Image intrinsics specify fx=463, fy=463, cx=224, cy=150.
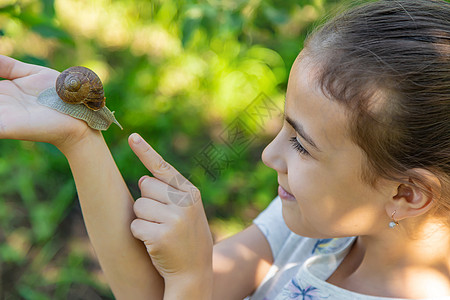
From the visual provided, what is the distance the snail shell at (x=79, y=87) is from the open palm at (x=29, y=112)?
5 centimetres

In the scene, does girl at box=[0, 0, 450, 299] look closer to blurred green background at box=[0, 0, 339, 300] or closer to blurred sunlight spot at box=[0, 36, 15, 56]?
blurred green background at box=[0, 0, 339, 300]

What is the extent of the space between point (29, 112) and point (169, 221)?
0.41 m

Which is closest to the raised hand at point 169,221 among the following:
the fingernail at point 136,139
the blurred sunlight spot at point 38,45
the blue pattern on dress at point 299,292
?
the fingernail at point 136,139

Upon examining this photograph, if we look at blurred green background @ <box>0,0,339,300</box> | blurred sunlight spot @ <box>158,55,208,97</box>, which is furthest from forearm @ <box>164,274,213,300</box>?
blurred sunlight spot @ <box>158,55,208,97</box>

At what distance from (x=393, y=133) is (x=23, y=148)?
2.07 metres

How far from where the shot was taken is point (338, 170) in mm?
1062

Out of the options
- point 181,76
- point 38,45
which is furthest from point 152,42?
point 38,45

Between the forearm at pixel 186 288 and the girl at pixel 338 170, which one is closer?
the girl at pixel 338 170

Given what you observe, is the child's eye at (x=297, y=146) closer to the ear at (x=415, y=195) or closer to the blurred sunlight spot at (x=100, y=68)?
the ear at (x=415, y=195)

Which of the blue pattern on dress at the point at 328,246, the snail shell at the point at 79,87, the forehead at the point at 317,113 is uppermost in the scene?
the snail shell at the point at 79,87

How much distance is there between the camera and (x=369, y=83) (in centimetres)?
100

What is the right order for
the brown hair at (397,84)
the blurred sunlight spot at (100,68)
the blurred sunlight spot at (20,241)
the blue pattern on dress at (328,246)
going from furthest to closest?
1. the blurred sunlight spot at (100,68)
2. the blurred sunlight spot at (20,241)
3. the blue pattern on dress at (328,246)
4. the brown hair at (397,84)

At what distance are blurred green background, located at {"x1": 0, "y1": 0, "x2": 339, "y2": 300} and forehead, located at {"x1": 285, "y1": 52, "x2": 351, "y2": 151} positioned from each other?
1.98ft

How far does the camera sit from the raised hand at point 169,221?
43.8 inches
